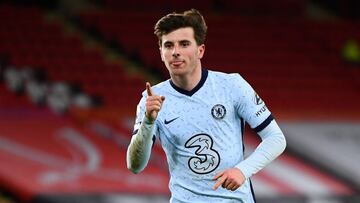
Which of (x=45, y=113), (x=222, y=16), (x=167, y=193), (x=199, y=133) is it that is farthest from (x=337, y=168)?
(x=199, y=133)

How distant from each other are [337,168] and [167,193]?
319 centimetres

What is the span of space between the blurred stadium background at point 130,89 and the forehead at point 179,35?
5864mm

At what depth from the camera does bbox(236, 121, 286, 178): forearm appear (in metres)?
4.88

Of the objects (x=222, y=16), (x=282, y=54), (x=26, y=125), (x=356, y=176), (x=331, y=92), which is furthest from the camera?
(x=222, y=16)

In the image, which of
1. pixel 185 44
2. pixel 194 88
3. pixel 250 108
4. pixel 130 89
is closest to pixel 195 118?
pixel 194 88

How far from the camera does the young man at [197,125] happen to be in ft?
16.2

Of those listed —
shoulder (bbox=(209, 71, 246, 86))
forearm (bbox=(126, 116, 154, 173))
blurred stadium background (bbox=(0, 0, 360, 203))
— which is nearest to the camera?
forearm (bbox=(126, 116, 154, 173))

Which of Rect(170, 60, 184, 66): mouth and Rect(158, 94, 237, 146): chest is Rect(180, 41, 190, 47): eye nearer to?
Rect(170, 60, 184, 66): mouth

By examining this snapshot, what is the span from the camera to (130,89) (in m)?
Result: 13.7

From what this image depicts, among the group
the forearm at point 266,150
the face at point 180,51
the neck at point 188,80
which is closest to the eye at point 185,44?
the face at point 180,51

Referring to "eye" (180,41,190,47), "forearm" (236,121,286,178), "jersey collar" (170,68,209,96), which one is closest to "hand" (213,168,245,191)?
"forearm" (236,121,286,178)

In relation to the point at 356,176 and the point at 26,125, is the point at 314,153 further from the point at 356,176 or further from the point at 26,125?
the point at 26,125

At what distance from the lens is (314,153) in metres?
13.6

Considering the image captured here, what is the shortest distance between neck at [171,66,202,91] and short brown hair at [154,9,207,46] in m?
0.17
